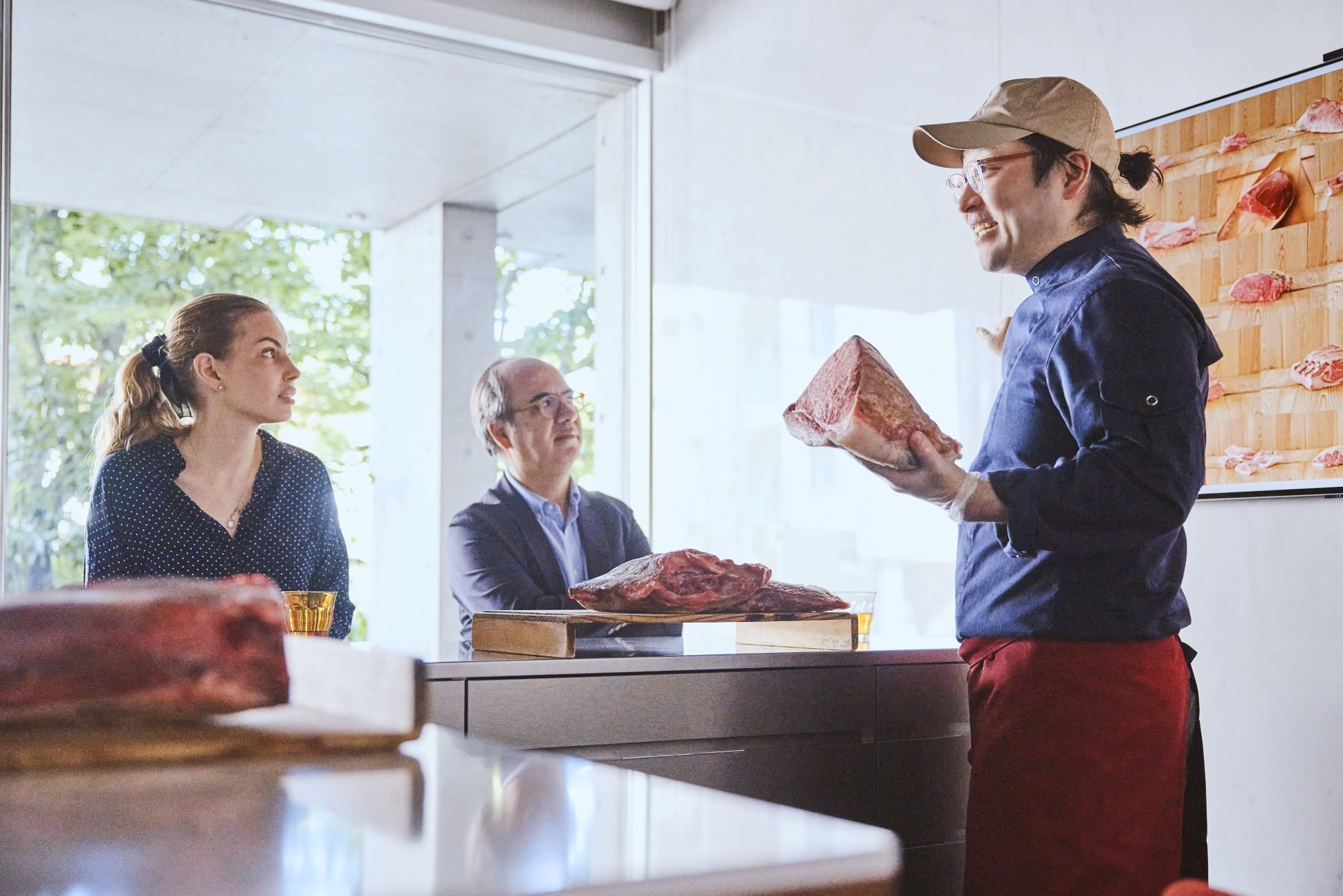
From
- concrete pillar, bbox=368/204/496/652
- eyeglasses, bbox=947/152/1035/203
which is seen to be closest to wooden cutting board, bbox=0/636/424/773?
eyeglasses, bbox=947/152/1035/203

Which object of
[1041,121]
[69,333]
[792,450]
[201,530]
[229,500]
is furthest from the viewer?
[792,450]

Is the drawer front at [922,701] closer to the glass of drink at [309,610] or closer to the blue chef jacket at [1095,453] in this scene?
the blue chef jacket at [1095,453]

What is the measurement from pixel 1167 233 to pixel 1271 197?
0.24 meters

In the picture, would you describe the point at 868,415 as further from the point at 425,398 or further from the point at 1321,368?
the point at 425,398

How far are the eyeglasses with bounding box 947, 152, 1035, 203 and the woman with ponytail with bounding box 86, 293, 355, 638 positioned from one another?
4.13 ft

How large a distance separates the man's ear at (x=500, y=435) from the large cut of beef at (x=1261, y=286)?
157 centimetres

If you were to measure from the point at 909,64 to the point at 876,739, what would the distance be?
7.37 feet

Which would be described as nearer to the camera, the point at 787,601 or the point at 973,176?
the point at 973,176

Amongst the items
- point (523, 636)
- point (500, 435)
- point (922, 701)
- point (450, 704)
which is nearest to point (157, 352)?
point (500, 435)

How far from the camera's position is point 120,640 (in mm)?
435

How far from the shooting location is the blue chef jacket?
154 cm

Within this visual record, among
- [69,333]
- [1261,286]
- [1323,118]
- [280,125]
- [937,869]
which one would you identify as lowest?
[937,869]

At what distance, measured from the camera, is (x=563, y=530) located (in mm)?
2777

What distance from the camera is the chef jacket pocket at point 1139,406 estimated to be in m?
1.54
